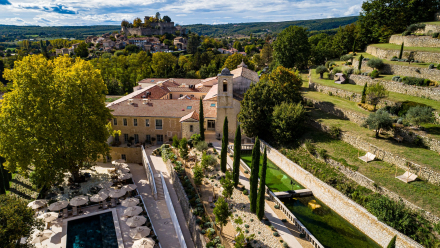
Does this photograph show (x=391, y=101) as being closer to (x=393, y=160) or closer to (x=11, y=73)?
(x=393, y=160)

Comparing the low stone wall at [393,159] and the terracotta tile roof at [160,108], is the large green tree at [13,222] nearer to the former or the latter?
the terracotta tile roof at [160,108]

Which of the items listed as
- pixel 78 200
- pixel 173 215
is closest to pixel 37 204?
pixel 78 200

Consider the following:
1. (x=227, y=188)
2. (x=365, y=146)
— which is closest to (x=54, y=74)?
(x=227, y=188)

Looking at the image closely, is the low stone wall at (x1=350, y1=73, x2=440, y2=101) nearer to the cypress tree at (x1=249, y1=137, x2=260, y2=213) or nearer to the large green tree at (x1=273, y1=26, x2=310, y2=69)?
the large green tree at (x1=273, y1=26, x2=310, y2=69)

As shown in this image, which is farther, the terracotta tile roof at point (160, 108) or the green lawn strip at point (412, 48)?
the green lawn strip at point (412, 48)

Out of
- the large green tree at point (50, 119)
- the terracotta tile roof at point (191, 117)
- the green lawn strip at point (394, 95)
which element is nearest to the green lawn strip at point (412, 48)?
the green lawn strip at point (394, 95)

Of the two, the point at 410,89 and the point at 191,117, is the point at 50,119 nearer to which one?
the point at 191,117

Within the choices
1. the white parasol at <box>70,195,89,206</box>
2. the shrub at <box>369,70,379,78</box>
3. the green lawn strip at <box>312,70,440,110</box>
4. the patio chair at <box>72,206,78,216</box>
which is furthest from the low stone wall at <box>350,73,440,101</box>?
the patio chair at <box>72,206,78,216</box>

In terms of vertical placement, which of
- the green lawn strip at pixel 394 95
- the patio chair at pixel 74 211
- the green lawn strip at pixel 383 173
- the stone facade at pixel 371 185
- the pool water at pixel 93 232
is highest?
the green lawn strip at pixel 394 95

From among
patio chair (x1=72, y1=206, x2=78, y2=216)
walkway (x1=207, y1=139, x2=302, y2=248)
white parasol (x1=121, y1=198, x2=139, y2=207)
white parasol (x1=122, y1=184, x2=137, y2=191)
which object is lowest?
patio chair (x1=72, y1=206, x2=78, y2=216)
